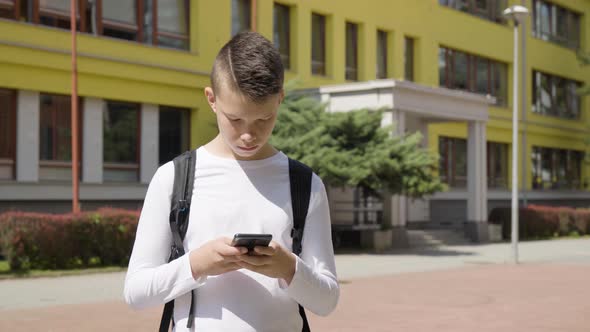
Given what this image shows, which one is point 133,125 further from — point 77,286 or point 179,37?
point 77,286

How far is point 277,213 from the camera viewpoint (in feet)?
7.84

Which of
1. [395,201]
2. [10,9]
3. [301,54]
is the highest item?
[301,54]

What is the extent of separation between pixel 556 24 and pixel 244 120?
4661cm

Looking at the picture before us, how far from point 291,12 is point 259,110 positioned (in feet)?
89.2

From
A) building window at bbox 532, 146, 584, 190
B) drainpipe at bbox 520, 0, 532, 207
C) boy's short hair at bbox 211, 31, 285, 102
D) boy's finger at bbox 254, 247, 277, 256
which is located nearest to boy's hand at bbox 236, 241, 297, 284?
boy's finger at bbox 254, 247, 277, 256

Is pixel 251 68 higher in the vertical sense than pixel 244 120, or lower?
higher

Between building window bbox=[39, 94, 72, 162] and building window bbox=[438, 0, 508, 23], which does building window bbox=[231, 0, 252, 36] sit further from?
building window bbox=[438, 0, 508, 23]

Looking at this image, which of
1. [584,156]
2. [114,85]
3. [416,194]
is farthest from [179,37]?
[584,156]

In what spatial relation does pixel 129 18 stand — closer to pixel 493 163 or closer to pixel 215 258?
pixel 493 163

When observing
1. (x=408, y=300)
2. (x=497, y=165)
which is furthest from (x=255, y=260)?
(x=497, y=165)

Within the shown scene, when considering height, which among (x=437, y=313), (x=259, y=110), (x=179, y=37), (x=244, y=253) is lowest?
(x=437, y=313)

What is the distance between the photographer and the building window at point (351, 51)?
103 ft

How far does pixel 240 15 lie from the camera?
27.3 metres

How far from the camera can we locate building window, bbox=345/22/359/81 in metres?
31.4
